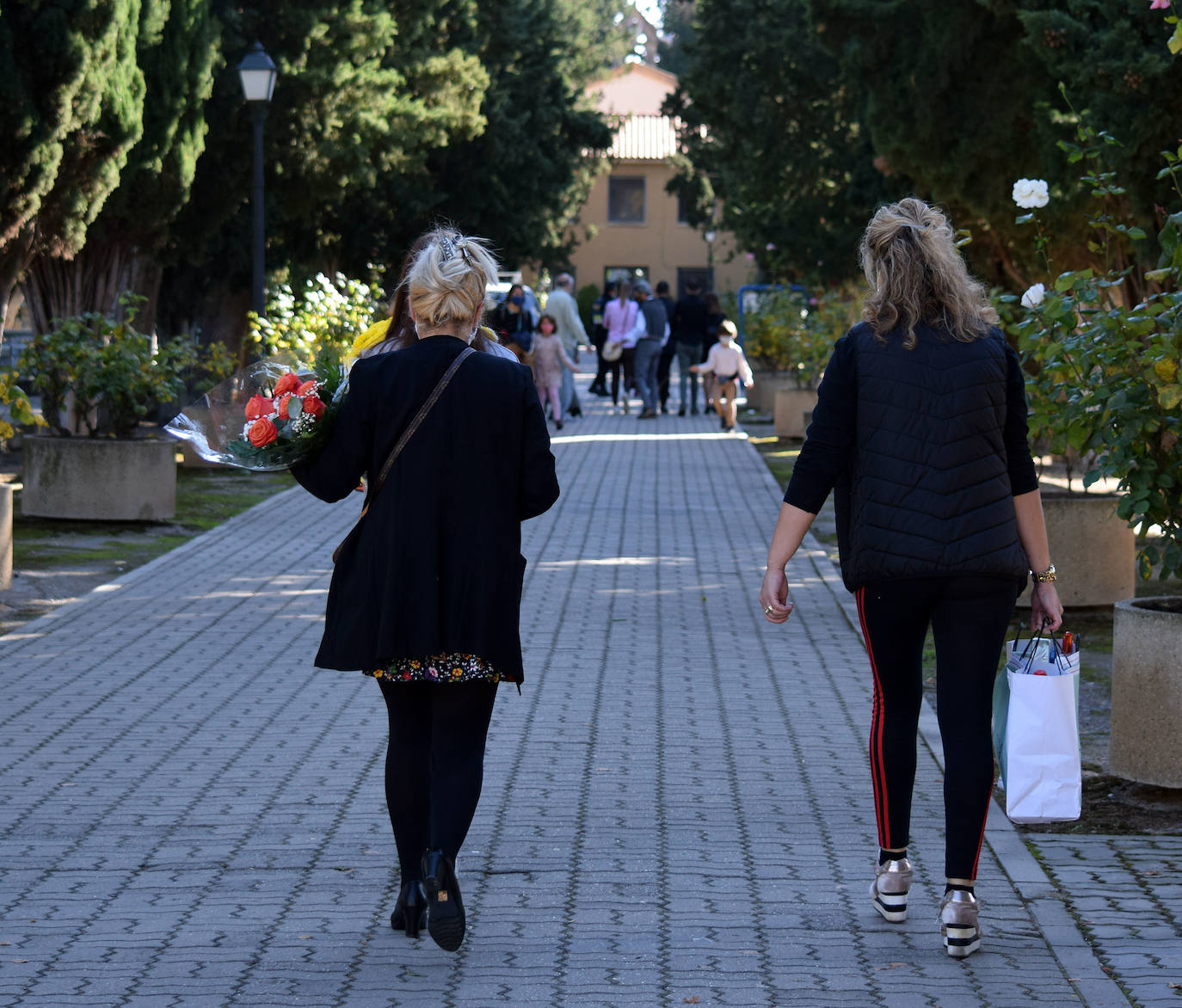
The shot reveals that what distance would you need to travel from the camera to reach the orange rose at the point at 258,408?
4.28m

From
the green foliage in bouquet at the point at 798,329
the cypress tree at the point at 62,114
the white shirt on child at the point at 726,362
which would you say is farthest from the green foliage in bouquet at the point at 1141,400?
the white shirt on child at the point at 726,362

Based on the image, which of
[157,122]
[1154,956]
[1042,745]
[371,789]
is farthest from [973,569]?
[157,122]

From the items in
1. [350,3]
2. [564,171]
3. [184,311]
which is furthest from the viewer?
[564,171]

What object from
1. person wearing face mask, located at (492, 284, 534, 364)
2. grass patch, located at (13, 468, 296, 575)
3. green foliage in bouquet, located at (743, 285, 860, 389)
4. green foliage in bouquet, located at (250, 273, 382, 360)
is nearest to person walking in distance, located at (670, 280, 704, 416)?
green foliage in bouquet, located at (743, 285, 860, 389)

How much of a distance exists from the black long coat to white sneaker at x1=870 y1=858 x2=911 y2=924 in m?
1.09

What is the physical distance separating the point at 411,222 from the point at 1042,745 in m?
23.6

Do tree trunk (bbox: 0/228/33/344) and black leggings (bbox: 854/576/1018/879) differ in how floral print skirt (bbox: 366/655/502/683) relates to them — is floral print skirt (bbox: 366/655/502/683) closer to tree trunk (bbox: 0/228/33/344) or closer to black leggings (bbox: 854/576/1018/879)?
black leggings (bbox: 854/576/1018/879)

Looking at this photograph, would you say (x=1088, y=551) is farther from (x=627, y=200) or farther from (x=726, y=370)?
(x=627, y=200)

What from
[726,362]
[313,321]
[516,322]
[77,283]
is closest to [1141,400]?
[313,321]

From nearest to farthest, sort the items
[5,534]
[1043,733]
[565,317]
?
[1043,733] < [5,534] < [565,317]

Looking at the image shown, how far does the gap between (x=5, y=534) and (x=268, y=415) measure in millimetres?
5816

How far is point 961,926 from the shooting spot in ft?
13.8

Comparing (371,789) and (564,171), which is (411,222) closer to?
(564,171)

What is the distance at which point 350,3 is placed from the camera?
20.6m
